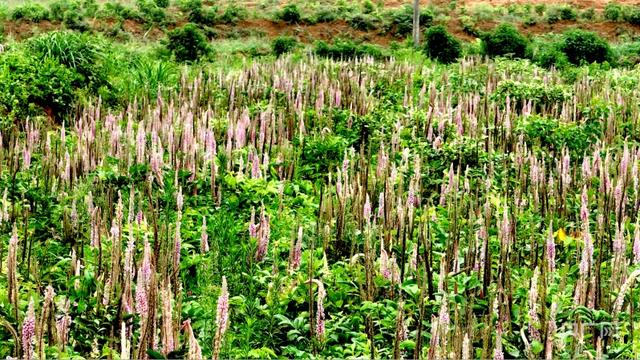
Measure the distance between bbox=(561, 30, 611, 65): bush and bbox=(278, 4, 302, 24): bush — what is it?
47.9 feet

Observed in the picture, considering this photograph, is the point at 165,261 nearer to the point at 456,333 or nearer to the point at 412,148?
the point at 456,333

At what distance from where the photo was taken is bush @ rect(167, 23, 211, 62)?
1573 cm

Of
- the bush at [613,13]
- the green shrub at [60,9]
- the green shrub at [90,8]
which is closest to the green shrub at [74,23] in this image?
the green shrub at [60,9]

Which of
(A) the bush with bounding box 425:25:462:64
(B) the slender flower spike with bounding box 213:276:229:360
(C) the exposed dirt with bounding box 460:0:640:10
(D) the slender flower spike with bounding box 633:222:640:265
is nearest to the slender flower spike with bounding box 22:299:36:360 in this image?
(B) the slender flower spike with bounding box 213:276:229:360

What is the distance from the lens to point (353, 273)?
389cm

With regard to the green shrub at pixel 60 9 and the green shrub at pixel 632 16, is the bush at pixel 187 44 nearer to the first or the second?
the green shrub at pixel 60 9

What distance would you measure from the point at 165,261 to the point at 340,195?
163 centimetres

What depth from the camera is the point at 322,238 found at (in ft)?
14.3

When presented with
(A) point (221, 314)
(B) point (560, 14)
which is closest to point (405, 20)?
(B) point (560, 14)

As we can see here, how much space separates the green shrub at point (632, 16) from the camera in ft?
94.9

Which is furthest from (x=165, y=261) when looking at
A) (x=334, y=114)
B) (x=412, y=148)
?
(x=334, y=114)

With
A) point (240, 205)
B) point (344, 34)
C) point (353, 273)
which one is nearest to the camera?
point (353, 273)

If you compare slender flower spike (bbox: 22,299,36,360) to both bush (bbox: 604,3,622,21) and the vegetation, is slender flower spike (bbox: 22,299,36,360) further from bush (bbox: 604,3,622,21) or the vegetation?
bush (bbox: 604,3,622,21)

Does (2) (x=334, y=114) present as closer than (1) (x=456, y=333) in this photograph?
No
